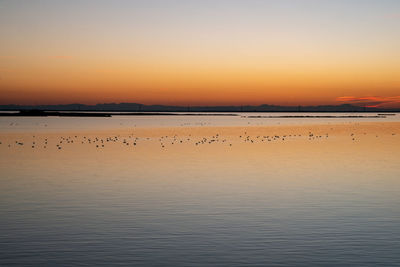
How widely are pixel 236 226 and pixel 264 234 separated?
122 cm

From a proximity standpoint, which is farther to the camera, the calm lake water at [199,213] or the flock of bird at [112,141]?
the flock of bird at [112,141]

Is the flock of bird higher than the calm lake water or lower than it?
lower

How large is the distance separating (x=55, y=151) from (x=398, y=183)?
2588cm

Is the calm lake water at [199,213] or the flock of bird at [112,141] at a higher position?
the calm lake water at [199,213]

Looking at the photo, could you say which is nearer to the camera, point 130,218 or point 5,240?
point 5,240

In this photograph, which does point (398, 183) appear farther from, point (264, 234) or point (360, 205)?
point (264, 234)

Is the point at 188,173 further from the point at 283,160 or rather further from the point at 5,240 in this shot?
the point at 5,240

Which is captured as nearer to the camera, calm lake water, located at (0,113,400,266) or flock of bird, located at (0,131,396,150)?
calm lake water, located at (0,113,400,266)

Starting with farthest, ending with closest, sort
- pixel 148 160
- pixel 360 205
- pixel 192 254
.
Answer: pixel 148 160 < pixel 360 205 < pixel 192 254

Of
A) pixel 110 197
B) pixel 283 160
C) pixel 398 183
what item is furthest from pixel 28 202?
pixel 283 160

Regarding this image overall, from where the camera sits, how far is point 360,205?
1984 centimetres

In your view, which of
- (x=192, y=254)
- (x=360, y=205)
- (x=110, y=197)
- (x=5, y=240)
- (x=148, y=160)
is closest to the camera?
(x=192, y=254)

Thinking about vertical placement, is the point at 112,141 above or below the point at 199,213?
below

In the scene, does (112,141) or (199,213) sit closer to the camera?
(199,213)
